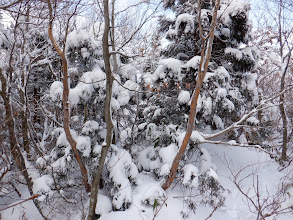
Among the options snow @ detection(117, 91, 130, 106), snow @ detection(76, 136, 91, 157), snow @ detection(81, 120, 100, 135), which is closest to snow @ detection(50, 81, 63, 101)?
snow @ detection(81, 120, 100, 135)

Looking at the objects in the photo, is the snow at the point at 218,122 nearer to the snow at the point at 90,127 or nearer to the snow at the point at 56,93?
the snow at the point at 90,127

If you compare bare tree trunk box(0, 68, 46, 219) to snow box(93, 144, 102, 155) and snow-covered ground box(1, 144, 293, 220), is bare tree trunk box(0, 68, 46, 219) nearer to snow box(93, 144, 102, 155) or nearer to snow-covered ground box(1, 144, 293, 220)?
snow-covered ground box(1, 144, 293, 220)

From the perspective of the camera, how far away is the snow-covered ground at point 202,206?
14.5 ft

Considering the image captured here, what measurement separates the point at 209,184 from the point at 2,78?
216 inches

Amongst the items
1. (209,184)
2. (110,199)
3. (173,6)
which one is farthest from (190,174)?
(173,6)

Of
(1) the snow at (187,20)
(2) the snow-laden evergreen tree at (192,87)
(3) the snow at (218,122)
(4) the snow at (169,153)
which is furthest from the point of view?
(3) the snow at (218,122)

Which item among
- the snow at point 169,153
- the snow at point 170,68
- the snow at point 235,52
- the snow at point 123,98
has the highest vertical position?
the snow at point 235,52

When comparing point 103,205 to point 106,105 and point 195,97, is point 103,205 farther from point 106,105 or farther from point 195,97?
point 195,97

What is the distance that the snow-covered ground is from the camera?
4.43 meters

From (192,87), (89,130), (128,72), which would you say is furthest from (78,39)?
(192,87)

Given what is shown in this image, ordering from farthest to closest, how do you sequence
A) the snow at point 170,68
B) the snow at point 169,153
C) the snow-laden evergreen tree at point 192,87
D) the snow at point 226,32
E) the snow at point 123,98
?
the snow at point 226,32, the snow at point 170,68, the snow-laden evergreen tree at point 192,87, the snow at point 169,153, the snow at point 123,98

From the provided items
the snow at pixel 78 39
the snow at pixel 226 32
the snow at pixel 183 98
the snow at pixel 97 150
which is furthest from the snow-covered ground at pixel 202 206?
the snow at pixel 226 32

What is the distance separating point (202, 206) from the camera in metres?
5.11

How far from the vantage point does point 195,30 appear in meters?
5.82
